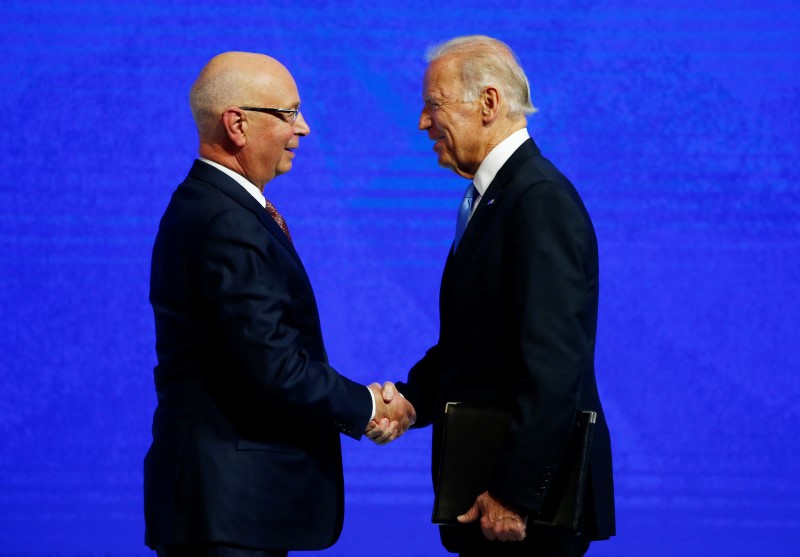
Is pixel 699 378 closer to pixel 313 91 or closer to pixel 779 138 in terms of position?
pixel 779 138

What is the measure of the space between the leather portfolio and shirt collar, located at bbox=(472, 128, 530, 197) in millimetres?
426

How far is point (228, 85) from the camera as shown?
252cm

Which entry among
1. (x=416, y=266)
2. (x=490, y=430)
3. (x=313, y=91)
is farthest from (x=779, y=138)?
(x=490, y=430)

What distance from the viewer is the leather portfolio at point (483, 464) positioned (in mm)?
2254

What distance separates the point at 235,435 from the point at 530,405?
0.58 meters

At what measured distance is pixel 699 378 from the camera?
455 cm

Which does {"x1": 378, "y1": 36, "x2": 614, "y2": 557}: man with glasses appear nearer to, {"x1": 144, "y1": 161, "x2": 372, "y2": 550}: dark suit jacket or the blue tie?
the blue tie

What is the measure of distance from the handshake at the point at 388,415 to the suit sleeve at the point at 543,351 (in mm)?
451

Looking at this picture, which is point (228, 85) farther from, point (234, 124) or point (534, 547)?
point (534, 547)

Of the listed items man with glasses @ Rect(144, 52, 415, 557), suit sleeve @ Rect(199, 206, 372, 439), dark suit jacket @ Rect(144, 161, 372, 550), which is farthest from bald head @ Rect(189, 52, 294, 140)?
suit sleeve @ Rect(199, 206, 372, 439)

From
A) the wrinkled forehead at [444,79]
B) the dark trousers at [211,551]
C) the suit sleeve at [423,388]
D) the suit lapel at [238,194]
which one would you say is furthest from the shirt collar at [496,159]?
the dark trousers at [211,551]

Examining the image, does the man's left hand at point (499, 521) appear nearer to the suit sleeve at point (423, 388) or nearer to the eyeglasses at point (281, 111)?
the suit sleeve at point (423, 388)

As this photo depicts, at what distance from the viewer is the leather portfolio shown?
2.25 m

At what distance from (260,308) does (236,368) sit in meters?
0.15
